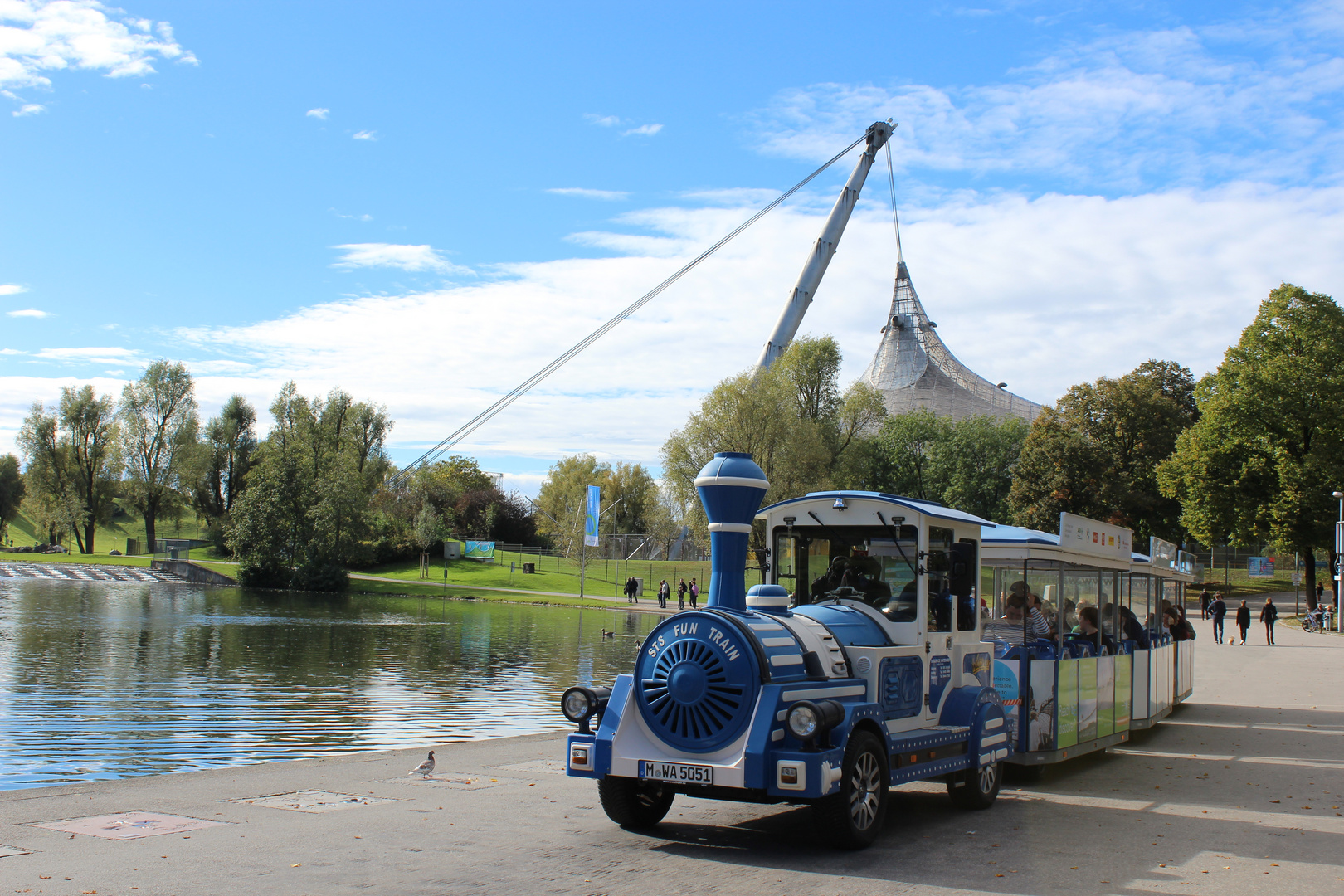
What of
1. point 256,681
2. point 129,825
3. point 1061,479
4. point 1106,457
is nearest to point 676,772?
point 129,825

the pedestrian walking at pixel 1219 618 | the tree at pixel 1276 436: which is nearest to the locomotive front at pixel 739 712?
the pedestrian walking at pixel 1219 618

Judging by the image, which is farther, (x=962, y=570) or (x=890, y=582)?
(x=962, y=570)

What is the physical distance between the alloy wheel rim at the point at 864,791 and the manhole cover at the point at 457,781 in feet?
13.5

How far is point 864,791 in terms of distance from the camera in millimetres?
8023

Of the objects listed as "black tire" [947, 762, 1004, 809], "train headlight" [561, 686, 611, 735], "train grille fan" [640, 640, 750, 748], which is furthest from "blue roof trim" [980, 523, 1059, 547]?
"train headlight" [561, 686, 611, 735]

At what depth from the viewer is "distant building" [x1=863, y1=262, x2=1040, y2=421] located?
11281 cm

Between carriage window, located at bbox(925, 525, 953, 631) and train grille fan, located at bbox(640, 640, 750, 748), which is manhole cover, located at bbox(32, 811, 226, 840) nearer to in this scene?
train grille fan, located at bbox(640, 640, 750, 748)

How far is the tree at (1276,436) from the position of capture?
157 ft

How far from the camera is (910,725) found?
9109mm

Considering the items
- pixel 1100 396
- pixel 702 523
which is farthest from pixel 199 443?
pixel 1100 396

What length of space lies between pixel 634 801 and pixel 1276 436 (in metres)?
49.6

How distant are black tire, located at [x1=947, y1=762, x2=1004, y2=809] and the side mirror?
5.10ft

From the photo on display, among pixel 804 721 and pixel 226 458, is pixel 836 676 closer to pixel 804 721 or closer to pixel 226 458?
pixel 804 721

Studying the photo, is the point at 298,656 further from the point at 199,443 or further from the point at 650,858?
the point at 199,443
